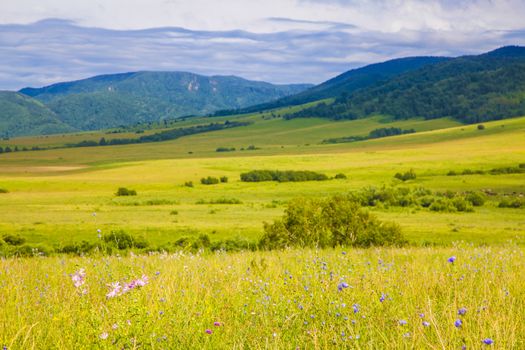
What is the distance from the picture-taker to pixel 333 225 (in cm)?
2700

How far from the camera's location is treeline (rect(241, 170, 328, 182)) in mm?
97625

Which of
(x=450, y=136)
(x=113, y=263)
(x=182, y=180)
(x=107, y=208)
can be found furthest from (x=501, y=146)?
(x=113, y=263)

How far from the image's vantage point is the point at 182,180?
103 metres

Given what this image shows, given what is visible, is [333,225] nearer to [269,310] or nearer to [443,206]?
[269,310]

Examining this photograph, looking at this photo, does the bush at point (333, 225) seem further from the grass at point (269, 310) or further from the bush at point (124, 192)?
the bush at point (124, 192)

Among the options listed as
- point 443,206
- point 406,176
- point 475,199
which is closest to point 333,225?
point 443,206

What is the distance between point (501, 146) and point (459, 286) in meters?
151

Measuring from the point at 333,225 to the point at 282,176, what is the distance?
7178 cm

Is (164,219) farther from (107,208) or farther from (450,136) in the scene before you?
(450,136)

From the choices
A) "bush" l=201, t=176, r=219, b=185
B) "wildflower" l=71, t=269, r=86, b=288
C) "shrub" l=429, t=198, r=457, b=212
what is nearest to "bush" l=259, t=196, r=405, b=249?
"wildflower" l=71, t=269, r=86, b=288

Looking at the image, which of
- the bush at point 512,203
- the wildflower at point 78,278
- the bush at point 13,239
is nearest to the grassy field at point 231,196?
the bush at point 512,203

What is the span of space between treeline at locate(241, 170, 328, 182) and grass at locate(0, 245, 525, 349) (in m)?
88.3

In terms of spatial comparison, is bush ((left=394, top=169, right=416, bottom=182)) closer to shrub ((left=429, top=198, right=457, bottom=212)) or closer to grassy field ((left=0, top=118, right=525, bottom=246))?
grassy field ((left=0, top=118, right=525, bottom=246))

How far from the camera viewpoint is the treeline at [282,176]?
9762 centimetres
